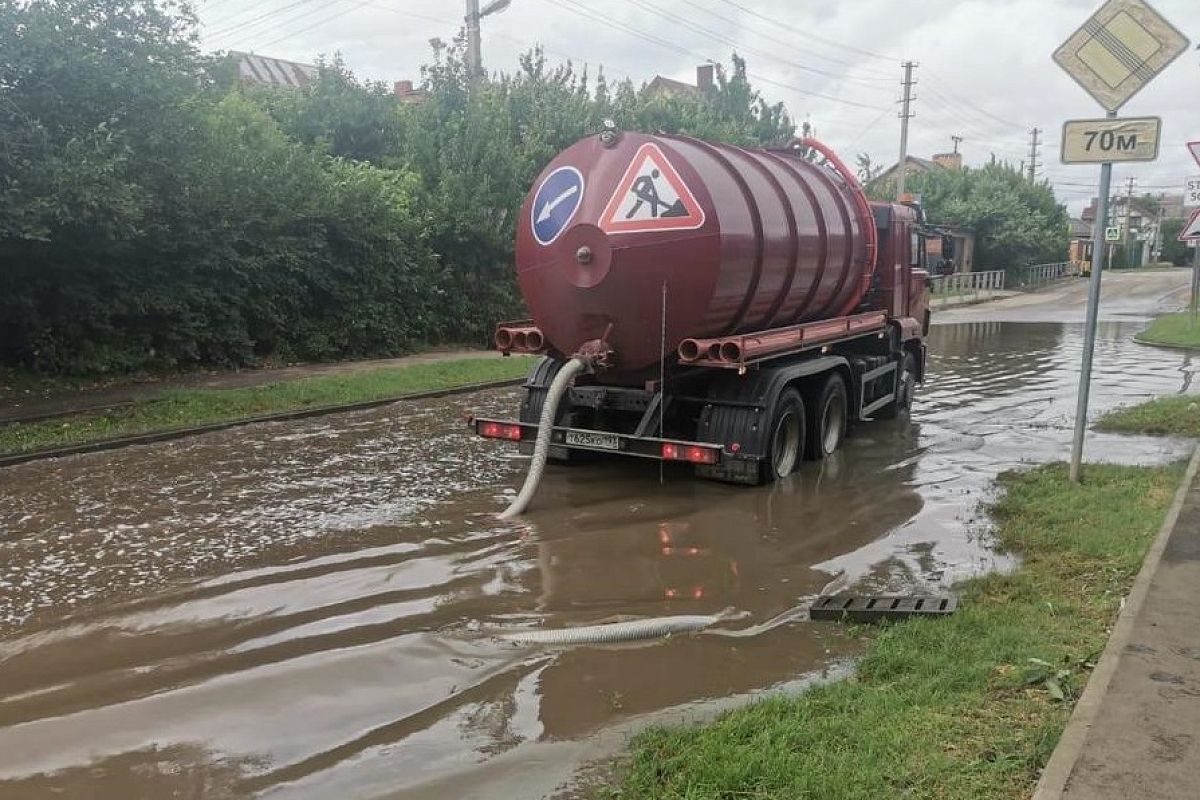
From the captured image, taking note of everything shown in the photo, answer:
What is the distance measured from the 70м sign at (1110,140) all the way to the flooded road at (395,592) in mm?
3054

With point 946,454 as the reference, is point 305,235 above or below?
above

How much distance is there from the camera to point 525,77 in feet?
82.6

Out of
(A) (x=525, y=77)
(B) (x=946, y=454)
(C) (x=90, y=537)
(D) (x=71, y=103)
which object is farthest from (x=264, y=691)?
(A) (x=525, y=77)

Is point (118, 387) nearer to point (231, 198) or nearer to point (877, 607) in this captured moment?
point (231, 198)

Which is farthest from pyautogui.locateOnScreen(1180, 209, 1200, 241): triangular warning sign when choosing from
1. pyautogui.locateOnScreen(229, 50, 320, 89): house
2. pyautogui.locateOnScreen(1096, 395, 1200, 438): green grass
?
pyautogui.locateOnScreen(229, 50, 320, 89): house

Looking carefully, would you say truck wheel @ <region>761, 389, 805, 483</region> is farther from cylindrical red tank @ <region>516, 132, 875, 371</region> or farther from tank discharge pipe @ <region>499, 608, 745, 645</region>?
tank discharge pipe @ <region>499, 608, 745, 645</region>

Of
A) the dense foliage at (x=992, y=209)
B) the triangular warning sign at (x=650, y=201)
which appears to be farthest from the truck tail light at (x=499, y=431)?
the dense foliage at (x=992, y=209)

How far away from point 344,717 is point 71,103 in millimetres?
9926

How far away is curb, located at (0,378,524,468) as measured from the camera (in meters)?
9.55

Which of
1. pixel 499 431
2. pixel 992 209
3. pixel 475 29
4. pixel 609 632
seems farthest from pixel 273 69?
pixel 609 632

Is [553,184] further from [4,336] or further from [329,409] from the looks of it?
[4,336]

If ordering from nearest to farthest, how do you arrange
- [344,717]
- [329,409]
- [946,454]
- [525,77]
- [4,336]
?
1. [344,717]
2. [946,454]
3. [329,409]
4. [4,336]
5. [525,77]

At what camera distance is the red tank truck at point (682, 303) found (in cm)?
760

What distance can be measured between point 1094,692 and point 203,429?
986 centimetres
